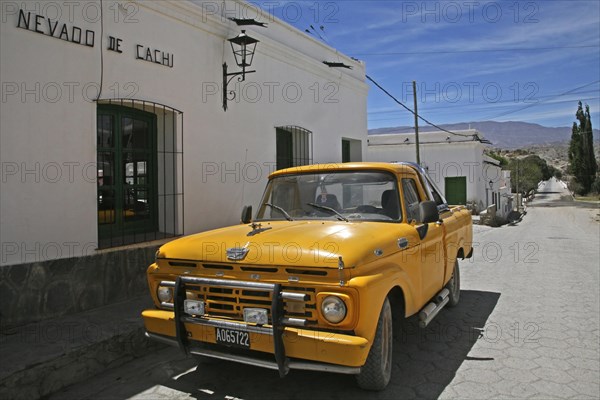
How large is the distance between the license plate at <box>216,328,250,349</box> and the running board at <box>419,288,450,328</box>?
174cm

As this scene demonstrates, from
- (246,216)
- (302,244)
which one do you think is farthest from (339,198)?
(302,244)

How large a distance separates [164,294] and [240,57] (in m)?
5.38

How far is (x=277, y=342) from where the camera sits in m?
3.04

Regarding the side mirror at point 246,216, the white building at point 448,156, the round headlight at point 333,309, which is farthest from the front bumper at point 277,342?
the white building at point 448,156

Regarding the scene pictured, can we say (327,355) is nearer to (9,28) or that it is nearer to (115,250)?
(115,250)

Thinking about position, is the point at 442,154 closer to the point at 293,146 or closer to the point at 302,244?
the point at 293,146

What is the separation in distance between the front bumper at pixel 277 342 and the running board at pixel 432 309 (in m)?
1.29

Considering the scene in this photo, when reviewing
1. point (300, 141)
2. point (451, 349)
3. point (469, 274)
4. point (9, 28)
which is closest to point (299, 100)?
point (300, 141)

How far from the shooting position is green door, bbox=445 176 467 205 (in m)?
Answer: 30.4

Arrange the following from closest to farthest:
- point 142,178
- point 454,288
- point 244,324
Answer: point 244,324 < point 454,288 < point 142,178

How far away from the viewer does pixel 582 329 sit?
16.6ft

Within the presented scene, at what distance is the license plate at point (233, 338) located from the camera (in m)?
3.21

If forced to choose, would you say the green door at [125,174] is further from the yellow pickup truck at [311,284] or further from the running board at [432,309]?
the running board at [432,309]

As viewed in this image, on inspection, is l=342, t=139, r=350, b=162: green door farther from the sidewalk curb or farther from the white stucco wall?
the white stucco wall
